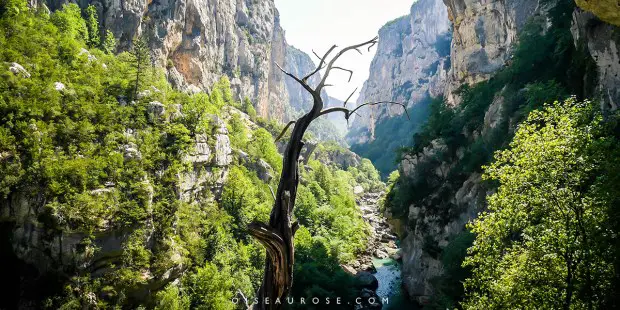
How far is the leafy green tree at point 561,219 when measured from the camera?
716 centimetres

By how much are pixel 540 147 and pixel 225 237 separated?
93.7ft

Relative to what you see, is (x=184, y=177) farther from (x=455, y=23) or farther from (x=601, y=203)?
(x=455, y=23)

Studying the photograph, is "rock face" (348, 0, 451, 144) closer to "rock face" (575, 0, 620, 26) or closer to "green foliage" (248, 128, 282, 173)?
"green foliage" (248, 128, 282, 173)

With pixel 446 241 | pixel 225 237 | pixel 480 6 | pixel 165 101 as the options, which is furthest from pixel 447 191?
pixel 480 6

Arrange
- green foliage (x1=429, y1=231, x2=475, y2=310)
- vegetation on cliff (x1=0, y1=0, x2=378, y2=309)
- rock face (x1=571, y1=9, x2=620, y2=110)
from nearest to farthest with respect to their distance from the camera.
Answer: rock face (x1=571, y1=9, x2=620, y2=110) → green foliage (x1=429, y1=231, x2=475, y2=310) → vegetation on cliff (x1=0, y1=0, x2=378, y2=309)

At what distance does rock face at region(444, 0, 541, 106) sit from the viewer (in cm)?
4491

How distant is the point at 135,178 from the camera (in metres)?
25.1

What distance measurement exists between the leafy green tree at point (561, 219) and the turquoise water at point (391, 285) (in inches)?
865

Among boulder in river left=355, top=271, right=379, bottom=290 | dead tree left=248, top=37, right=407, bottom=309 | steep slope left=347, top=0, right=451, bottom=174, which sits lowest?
dead tree left=248, top=37, right=407, bottom=309

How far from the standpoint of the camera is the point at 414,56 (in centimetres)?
15812

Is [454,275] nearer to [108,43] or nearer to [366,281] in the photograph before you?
[366,281]

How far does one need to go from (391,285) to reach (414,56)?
142 m

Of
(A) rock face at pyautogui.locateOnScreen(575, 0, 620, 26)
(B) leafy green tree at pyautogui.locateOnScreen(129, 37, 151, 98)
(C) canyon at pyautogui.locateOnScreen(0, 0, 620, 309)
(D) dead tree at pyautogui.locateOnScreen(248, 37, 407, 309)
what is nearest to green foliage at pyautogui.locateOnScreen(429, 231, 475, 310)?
(C) canyon at pyautogui.locateOnScreen(0, 0, 620, 309)

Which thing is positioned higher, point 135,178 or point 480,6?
point 480,6
